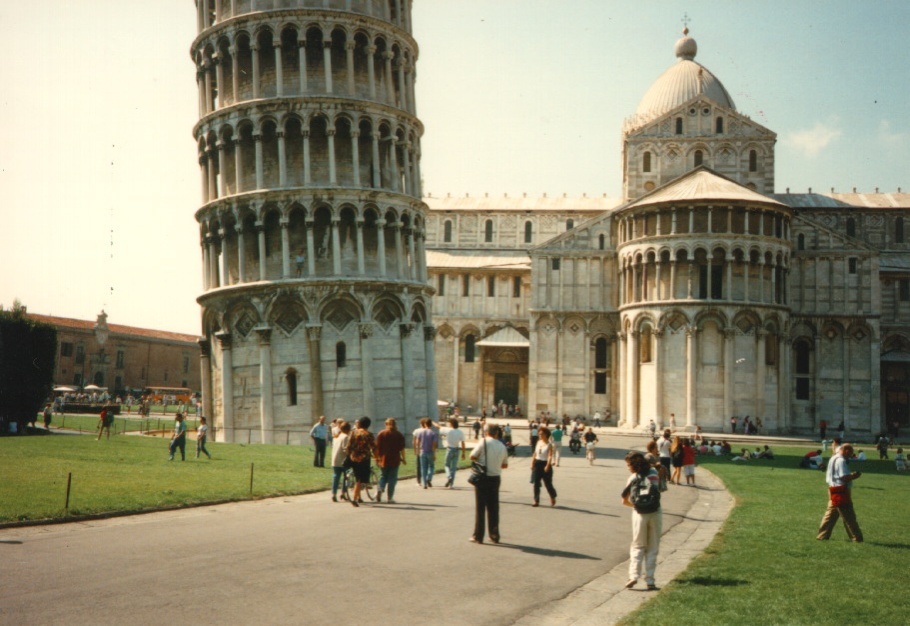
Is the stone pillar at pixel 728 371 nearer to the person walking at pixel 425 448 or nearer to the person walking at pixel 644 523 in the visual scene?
the person walking at pixel 425 448

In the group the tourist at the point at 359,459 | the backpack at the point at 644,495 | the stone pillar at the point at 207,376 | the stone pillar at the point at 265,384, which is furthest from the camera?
the stone pillar at the point at 207,376

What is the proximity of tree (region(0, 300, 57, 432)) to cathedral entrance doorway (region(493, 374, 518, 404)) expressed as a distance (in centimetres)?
3968

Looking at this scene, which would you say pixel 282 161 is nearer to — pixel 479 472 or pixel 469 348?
pixel 479 472

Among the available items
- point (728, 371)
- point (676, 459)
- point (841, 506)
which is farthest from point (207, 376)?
point (841, 506)

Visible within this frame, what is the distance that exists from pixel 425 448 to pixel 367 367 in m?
19.4

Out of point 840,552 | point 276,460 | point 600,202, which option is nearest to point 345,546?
point 840,552

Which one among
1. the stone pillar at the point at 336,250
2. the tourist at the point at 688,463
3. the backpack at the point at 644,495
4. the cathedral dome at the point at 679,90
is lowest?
the tourist at the point at 688,463

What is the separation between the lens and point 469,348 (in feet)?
257

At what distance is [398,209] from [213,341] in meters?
11.7

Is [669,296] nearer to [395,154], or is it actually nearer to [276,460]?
[395,154]

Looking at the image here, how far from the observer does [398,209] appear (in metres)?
45.3

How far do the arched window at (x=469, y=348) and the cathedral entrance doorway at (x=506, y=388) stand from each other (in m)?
2.86

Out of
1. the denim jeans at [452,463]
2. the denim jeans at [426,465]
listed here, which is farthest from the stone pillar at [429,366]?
the denim jeans at [426,465]

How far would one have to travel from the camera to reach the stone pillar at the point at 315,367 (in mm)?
42906
